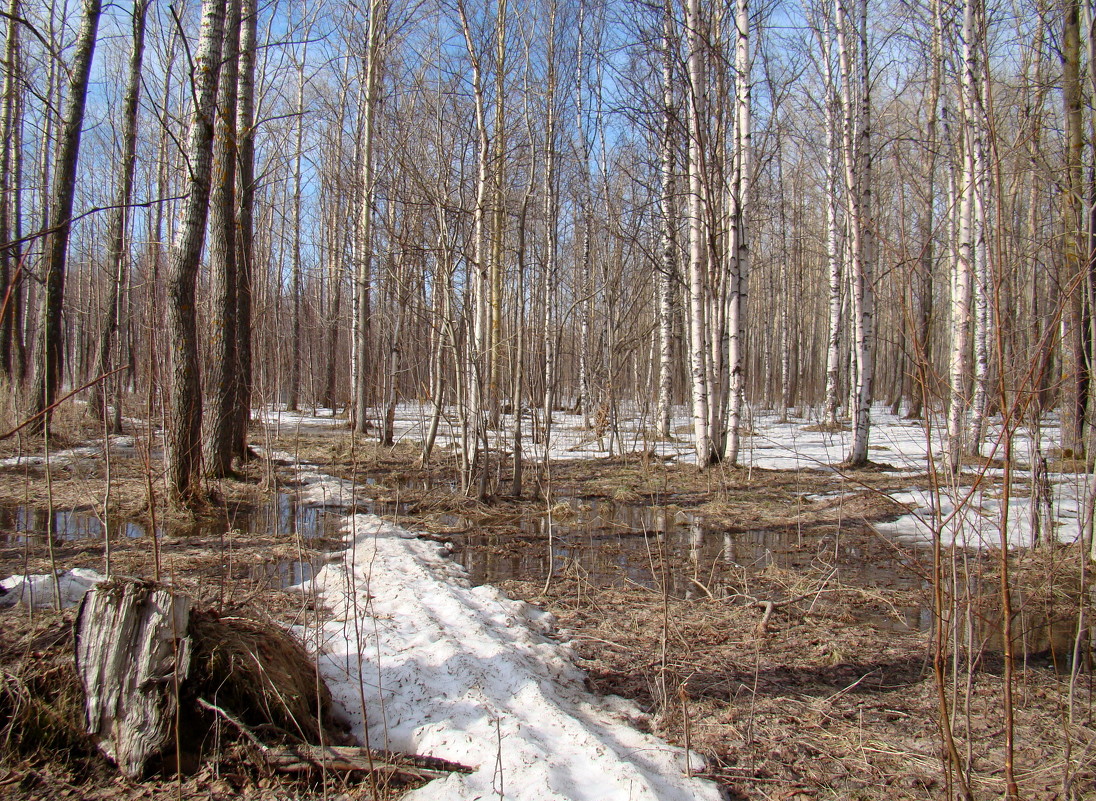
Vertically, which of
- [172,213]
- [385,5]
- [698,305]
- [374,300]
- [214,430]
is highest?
[385,5]

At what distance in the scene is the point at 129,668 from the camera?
211 centimetres

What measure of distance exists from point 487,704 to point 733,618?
186cm

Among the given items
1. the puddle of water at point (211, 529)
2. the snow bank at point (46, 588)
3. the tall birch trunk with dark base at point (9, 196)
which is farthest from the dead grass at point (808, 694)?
the tall birch trunk with dark base at point (9, 196)

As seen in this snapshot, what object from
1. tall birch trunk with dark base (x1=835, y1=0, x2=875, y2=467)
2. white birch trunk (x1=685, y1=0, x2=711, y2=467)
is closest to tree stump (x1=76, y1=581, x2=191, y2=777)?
white birch trunk (x1=685, y1=0, x2=711, y2=467)

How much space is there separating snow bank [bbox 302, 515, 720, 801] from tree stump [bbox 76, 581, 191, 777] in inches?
22.9

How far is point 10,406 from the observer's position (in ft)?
31.9

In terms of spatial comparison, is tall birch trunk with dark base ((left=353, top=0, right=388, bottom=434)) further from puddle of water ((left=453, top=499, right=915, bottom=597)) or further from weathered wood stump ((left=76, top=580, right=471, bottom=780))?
weathered wood stump ((left=76, top=580, right=471, bottom=780))

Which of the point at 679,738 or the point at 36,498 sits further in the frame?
the point at 36,498

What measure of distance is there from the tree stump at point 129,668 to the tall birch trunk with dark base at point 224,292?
5.55 metres

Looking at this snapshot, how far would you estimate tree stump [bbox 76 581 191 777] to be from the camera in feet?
6.91

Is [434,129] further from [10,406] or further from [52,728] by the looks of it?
[10,406]

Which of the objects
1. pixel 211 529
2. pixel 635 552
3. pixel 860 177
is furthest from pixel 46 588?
pixel 860 177

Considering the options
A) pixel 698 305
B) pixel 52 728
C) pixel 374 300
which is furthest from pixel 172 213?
pixel 52 728

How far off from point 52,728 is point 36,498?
19.4 ft
